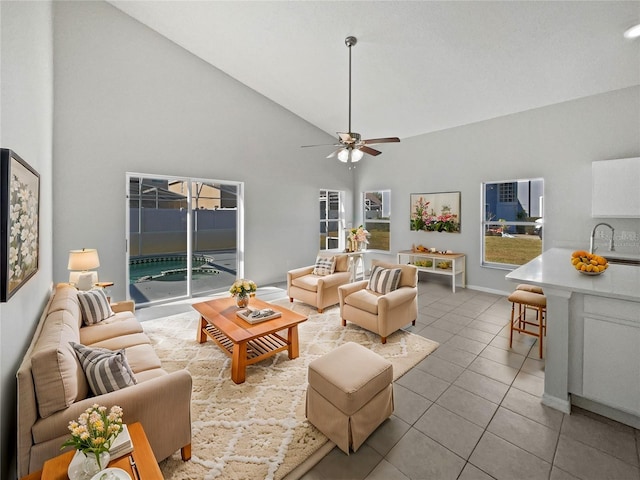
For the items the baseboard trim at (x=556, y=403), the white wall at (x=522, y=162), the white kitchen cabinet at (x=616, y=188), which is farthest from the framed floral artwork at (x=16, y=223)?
the white kitchen cabinet at (x=616, y=188)

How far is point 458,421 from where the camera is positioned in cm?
215

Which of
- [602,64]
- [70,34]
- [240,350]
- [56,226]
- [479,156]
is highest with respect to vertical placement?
[70,34]

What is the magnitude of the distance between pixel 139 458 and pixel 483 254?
605 centimetres

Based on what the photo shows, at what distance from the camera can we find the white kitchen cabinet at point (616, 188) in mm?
3744

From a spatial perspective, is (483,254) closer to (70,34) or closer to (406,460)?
(406,460)

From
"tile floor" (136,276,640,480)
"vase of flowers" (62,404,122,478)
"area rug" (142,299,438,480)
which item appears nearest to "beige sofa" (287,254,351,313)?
"area rug" (142,299,438,480)

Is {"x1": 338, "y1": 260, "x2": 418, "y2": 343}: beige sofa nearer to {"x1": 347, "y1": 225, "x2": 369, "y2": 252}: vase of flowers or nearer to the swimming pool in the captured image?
{"x1": 347, "y1": 225, "x2": 369, "y2": 252}: vase of flowers

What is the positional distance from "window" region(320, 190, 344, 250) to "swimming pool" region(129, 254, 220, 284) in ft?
10.5

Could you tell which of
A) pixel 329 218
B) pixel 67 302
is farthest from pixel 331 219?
pixel 67 302

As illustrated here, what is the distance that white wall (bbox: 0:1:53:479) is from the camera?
1578 millimetres

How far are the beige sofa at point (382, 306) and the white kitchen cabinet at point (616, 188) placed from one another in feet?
9.25

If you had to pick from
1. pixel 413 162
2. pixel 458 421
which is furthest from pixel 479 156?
pixel 458 421

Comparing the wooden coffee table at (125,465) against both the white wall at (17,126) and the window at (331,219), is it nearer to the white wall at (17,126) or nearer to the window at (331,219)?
the white wall at (17,126)

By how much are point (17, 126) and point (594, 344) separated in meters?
4.39
